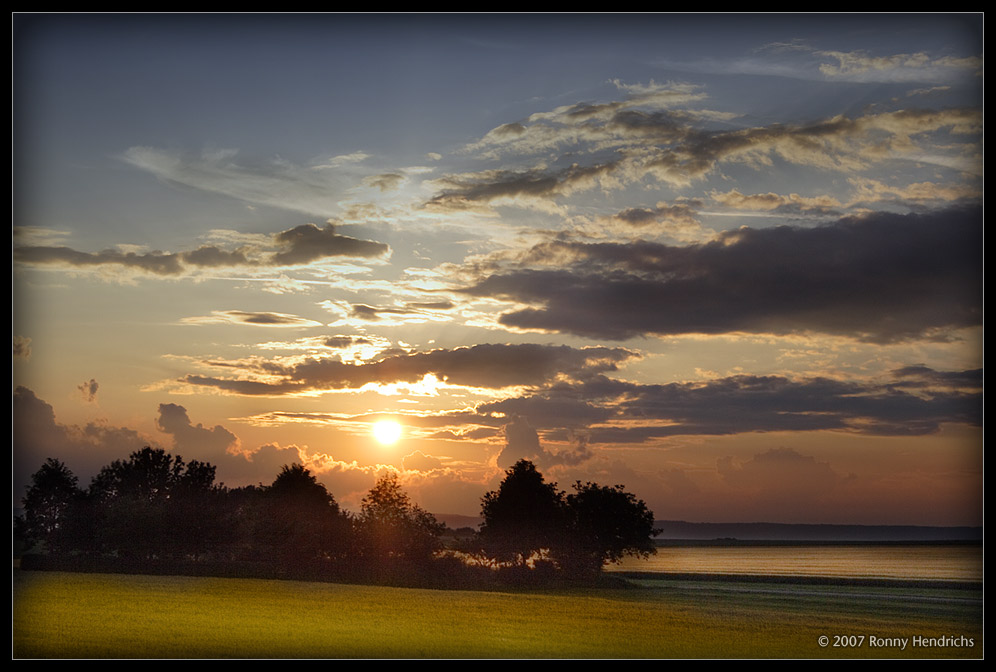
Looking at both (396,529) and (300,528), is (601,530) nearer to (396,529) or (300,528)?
(396,529)

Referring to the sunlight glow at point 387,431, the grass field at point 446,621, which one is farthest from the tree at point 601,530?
the sunlight glow at point 387,431

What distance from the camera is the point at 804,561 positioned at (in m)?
23.2

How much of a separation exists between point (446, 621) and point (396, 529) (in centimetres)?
466

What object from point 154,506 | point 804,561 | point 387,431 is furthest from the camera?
point 804,561

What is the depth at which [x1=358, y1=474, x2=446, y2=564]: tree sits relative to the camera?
17.8 m

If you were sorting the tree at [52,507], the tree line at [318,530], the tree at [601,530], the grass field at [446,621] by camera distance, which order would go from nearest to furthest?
the grass field at [446,621]
the tree at [52,507]
the tree line at [318,530]
the tree at [601,530]

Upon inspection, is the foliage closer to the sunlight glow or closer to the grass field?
the grass field

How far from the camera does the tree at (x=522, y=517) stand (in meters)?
17.4

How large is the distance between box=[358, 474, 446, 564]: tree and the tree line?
0.03 meters

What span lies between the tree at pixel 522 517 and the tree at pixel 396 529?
1323 mm

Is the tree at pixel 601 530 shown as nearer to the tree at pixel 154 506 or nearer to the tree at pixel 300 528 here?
A: the tree at pixel 300 528

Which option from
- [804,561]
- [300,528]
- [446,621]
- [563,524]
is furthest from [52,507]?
[804,561]
